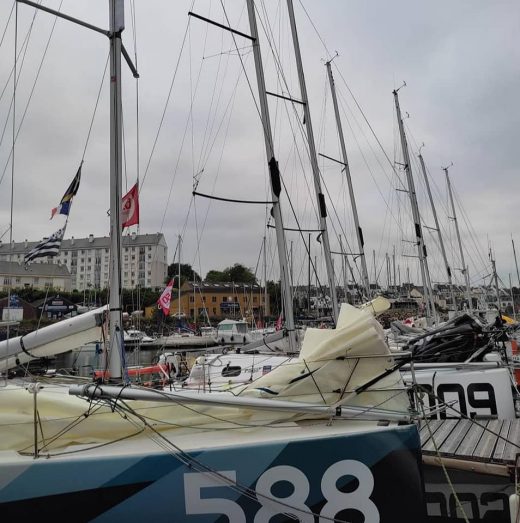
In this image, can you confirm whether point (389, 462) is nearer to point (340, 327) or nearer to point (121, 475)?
point (340, 327)

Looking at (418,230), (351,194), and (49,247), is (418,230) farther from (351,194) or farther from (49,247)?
(49,247)

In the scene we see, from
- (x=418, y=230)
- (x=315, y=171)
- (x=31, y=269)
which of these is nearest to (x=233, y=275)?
(x=31, y=269)

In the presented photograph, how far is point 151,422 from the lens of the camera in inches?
151

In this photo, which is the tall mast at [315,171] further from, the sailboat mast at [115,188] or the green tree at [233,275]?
the green tree at [233,275]

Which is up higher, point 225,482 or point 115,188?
point 115,188

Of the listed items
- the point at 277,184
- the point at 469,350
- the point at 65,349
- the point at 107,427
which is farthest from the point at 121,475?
the point at 277,184

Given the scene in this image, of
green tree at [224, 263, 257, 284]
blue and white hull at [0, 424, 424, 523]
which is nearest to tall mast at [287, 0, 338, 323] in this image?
blue and white hull at [0, 424, 424, 523]

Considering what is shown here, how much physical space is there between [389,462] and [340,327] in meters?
1.25

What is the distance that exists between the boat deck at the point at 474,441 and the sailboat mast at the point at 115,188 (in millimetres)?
3260

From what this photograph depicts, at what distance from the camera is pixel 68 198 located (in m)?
5.98

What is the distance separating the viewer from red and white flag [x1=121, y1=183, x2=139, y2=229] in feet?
20.7

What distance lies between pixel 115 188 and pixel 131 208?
104 cm

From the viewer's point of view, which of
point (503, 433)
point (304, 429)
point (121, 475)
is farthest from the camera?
point (503, 433)

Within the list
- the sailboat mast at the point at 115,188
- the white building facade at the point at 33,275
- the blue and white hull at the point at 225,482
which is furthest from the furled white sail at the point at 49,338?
the white building facade at the point at 33,275
